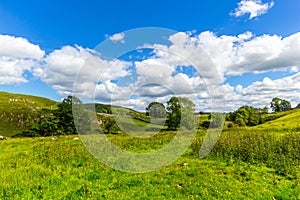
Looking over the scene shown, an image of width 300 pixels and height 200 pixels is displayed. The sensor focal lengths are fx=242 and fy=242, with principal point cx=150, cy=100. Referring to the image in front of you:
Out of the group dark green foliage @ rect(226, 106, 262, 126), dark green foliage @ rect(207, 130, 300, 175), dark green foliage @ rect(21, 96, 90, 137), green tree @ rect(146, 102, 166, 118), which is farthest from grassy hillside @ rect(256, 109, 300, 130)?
dark green foliage @ rect(21, 96, 90, 137)

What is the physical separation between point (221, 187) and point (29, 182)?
8.50m

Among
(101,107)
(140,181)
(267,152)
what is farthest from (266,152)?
(101,107)

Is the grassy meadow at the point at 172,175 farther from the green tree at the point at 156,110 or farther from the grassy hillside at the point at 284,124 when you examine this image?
the grassy hillside at the point at 284,124

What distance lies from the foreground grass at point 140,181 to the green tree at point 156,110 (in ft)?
11.2

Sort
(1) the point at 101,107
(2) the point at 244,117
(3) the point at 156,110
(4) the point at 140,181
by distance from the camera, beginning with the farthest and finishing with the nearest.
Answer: (2) the point at 244,117
(3) the point at 156,110
(1) the point at 101,107
(4) the point at 140,181

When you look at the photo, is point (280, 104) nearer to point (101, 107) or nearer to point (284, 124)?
point (284, 124)

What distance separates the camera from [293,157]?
15.0m

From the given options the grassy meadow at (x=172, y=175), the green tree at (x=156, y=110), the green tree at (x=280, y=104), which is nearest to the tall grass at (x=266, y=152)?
the grassy meadow at (x=172, y=175)

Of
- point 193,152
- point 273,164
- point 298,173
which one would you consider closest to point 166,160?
point 193,152

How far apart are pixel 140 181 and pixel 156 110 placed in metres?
5.66

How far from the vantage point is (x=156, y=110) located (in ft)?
53.0

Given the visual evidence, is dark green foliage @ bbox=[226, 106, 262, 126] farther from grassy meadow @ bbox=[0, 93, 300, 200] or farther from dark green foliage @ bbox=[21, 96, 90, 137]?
grassy meadow @ bbox=[0, 93, 300, 200]

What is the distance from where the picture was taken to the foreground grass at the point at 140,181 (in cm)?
995

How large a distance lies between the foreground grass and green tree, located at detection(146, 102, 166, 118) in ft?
11.2
